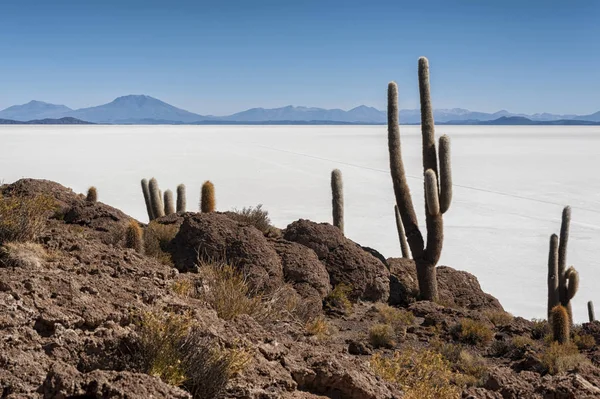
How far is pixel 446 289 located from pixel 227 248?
19.7 ft

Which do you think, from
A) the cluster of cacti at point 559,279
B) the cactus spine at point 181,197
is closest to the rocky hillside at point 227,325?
the cluster of cacti at point 559,279

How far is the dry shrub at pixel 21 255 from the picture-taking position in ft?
17.9

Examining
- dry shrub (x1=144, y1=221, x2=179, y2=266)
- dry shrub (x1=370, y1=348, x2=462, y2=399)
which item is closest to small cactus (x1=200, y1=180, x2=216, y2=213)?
dry shrub (x1=144, y1=221, x2=179, y2=266)

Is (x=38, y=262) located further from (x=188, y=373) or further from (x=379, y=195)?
(x=379, y=195)

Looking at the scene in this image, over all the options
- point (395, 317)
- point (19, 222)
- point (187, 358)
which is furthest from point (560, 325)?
point (19, 222)

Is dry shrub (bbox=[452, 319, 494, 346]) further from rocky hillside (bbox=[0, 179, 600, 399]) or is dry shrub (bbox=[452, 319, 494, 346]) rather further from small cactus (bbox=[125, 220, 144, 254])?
small cactus (bbox=[125, 220, 144, 254])

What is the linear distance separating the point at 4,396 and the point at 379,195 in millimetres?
31293

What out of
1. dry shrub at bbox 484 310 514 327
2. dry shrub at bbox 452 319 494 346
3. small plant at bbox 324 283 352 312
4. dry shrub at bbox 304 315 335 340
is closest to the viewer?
dry shrub at bbox 304 315 335 340

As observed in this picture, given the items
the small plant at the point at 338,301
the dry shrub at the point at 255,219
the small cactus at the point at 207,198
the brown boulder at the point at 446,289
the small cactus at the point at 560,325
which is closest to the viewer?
the small cactus at the point at 560,325

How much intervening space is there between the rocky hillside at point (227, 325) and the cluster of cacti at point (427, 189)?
0.95m

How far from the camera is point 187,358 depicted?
4168 millimetres

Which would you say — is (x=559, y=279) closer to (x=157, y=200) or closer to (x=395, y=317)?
(x=395, y=317)

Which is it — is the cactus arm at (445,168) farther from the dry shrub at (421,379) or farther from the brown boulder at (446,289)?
the dry shrub at (421,379)

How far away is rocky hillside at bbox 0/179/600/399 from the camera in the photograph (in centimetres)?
403
